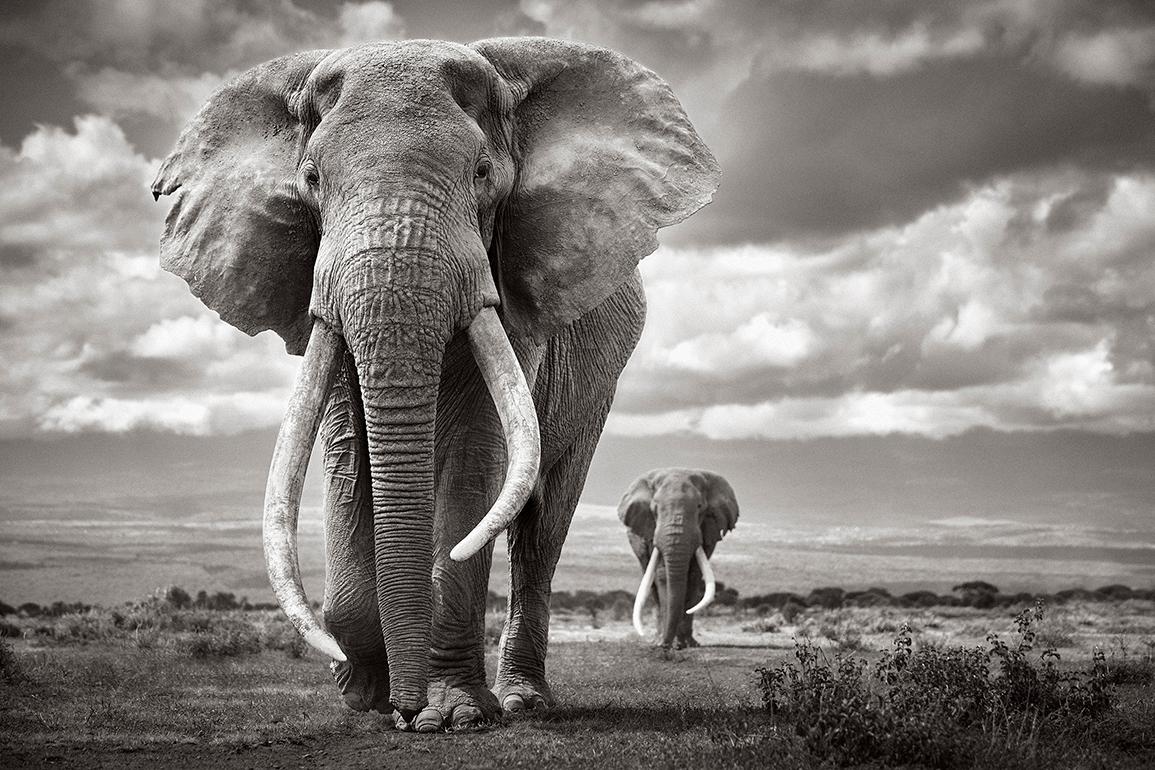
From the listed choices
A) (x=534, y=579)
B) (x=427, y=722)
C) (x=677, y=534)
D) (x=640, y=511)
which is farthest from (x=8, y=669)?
(x=640, y=511)

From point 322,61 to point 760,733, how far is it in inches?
223

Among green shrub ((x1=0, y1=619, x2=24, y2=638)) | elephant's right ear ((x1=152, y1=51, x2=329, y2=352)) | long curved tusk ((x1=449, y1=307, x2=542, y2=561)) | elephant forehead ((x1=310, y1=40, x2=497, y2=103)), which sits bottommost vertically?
green shrub ((x1=0, y1=619, x2=24, y2=638))

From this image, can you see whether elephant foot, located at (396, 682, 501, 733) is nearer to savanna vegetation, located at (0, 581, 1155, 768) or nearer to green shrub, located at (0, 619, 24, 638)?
savanna vegetation, located at (0, 581, 1155, 768)

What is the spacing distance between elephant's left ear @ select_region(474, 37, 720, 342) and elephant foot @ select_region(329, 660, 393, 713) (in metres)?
2.79

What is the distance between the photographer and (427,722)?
29.5 ft

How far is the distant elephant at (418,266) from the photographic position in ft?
26.9

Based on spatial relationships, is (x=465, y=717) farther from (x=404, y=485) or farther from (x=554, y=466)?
(x=554, y=466)

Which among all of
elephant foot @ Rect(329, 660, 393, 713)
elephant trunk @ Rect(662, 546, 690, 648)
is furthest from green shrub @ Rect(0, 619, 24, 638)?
elephant foot @ Rect(329, 660, 393, 713)

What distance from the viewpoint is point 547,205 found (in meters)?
9.58

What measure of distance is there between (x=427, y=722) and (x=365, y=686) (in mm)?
873

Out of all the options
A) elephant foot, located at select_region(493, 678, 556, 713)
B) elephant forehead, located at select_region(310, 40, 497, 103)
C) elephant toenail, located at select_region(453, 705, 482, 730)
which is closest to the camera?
elephant forehead, located at select_region(310, 40, 497, 103)

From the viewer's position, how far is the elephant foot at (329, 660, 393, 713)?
9586mm

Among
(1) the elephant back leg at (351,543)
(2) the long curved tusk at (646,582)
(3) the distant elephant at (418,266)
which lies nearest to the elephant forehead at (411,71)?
(3) the distant elephant at (418,266)

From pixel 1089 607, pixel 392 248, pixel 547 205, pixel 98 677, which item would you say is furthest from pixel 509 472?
pixel 1089 607
